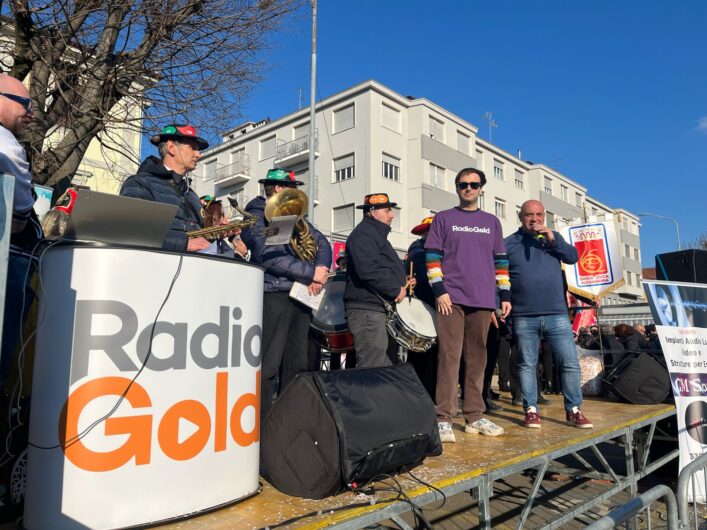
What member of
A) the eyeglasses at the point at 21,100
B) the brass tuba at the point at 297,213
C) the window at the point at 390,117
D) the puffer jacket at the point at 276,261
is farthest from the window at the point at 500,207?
the eyeglasses at the point at 21,100

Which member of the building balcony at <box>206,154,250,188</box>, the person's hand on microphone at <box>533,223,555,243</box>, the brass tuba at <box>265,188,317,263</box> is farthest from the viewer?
the building balcony at <box>206,154,250,188</box>

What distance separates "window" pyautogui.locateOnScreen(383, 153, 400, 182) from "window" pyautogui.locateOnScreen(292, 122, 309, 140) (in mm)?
5942

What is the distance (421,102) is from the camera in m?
31.9

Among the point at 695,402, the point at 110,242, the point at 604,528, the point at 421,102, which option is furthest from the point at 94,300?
the point at 421,102

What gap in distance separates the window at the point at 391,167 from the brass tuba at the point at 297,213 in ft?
87.4

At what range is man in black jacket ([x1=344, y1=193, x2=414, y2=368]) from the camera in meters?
4.00

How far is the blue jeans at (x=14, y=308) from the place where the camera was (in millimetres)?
2166

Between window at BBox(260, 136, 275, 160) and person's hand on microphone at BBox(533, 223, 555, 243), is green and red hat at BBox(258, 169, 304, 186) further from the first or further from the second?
window at BBox(260, 136, 275, 160)

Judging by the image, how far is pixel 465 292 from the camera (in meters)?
3.97

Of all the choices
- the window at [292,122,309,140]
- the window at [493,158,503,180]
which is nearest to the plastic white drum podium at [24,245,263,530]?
the window at [292,122,309,140]

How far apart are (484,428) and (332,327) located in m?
1.53

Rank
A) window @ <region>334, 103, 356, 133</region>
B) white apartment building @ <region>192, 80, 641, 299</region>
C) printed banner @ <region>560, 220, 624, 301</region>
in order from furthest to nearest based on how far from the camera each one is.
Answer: window @ <region>334, 103, 356, 133</region> < white apartment building @ <region>192, 80, 641, 299</region> < printed banner @ <region>560, 220, 624, 301</region>

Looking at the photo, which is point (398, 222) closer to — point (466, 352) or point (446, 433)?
point (466, 352)

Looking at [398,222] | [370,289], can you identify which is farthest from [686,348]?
[398,222]
